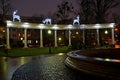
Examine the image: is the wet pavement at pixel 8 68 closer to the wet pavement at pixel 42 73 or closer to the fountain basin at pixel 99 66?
the wet pavement at pixel 42 73

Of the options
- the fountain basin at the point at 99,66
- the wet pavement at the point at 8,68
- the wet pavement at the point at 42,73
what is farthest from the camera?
the wet pavement at the point at 8,68

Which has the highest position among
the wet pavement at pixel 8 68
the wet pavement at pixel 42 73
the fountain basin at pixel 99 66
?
the fountain basin at pixel 99 66

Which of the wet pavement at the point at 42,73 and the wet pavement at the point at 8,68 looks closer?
the wet pavement at the point at 42,73

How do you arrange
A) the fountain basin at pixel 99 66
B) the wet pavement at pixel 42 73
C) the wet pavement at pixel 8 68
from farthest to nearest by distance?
the wet pavement at pixel 8 68 → the wet pavement at pixel 42 73 → the fountain basin at pixel 99 66

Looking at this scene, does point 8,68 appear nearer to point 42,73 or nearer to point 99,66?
point 42,73

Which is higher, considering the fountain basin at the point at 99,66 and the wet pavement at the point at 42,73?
the fountain basin at the point at 99,66


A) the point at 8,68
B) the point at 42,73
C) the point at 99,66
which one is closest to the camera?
the point at 99,66

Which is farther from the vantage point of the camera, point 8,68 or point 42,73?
point 8,68

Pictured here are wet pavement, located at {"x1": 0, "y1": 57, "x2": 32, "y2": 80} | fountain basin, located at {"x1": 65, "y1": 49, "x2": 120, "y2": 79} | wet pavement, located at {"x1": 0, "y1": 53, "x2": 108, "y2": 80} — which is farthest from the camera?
wet pavement, located at {"x1": 0, "y1": 57, "x2": 32, "y2": 80}

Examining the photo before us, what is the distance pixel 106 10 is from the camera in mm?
52531

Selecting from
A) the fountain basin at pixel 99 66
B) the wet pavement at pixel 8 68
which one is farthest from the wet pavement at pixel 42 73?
the fountain basin at pixel 99 66

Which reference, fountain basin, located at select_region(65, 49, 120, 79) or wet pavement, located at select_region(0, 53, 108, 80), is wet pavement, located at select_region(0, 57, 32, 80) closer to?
wet pavement, located at select_region(0, 53, 108, 80)

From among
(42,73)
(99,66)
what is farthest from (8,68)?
(99,66)

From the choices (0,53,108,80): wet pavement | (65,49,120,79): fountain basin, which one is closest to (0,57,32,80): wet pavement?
(0,53,108,80): wet pavement
